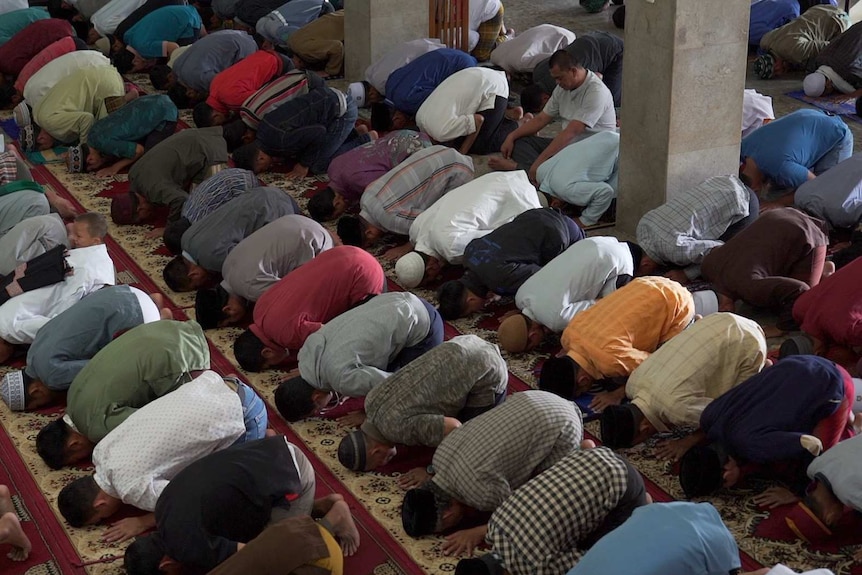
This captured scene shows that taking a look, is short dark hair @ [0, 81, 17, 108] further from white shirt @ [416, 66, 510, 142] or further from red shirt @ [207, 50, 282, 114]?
white shirt @ [416, 66, 510, 142]

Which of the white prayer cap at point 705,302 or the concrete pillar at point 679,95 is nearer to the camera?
the white prayer cap at point 705,302

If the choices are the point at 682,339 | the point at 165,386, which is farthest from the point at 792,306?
the point at 165,386

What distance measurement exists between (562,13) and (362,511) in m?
6.74

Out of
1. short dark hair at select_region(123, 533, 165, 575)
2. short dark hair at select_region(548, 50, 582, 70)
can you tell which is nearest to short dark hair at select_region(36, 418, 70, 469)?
short dark hair at select_region(123, 533, 165, 575)

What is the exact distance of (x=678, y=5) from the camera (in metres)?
5.79

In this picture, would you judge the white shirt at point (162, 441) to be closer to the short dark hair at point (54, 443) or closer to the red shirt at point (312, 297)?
the short dark hair at point (54, 443)

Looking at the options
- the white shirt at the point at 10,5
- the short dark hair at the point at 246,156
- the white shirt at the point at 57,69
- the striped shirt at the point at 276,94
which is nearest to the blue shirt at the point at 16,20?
the white shirt at the point at 10,5

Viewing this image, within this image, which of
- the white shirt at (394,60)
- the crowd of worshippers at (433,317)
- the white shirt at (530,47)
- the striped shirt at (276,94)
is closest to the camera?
the crowd of worshippers at (433,317)

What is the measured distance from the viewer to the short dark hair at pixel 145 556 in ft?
13.3

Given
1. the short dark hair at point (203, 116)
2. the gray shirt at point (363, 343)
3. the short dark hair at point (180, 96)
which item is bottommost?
the short dark hair at point (180, 96)

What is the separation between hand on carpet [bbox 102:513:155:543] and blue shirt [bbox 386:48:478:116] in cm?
399

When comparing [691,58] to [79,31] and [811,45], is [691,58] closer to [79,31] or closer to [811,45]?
[811,45]

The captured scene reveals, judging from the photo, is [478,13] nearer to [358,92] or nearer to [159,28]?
[358,92]

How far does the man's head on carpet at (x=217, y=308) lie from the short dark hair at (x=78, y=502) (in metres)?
1.38
